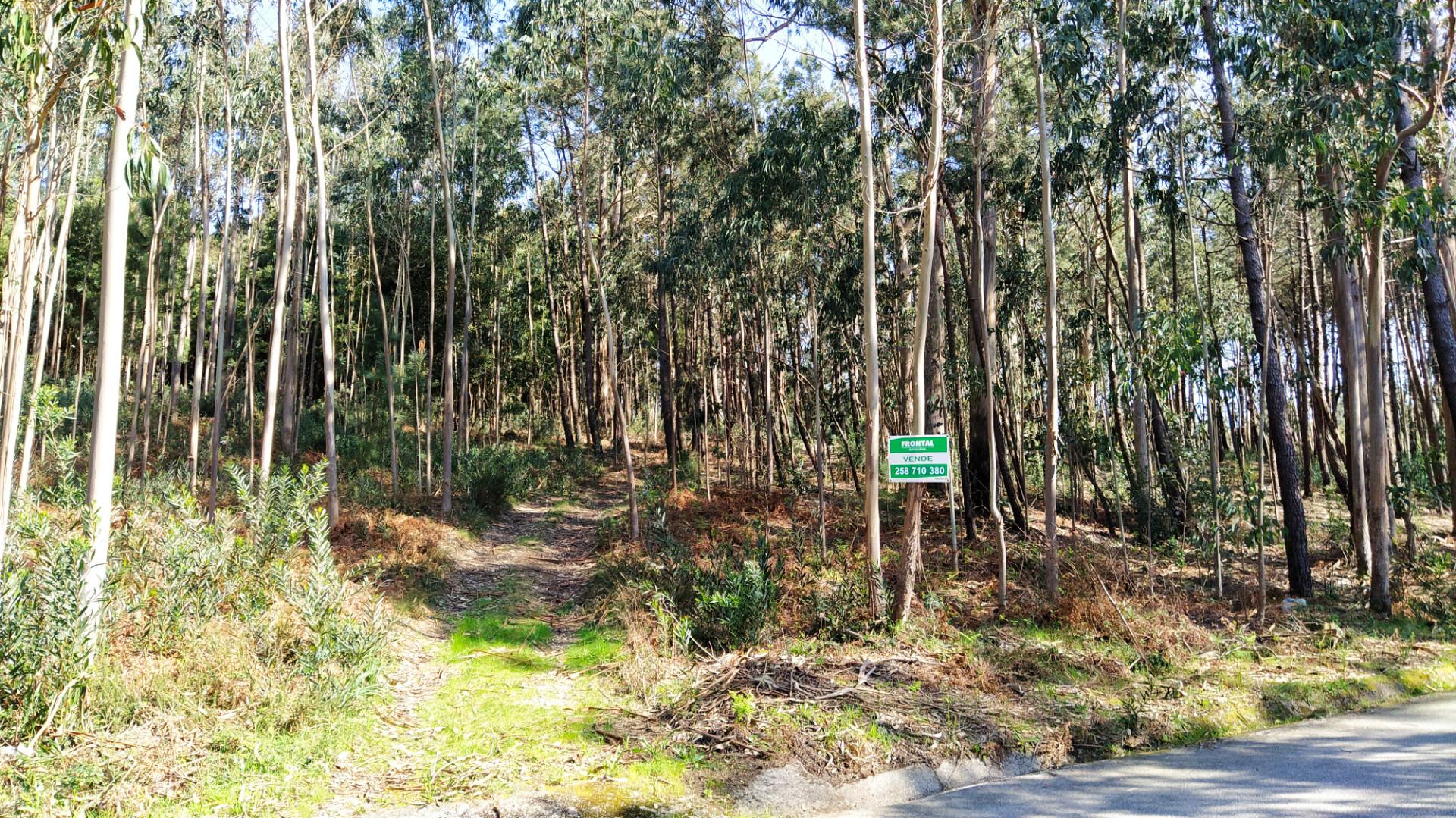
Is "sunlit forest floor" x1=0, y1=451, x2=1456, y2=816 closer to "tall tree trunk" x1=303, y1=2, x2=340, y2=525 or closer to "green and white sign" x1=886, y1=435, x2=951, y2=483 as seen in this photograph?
"tall tree trunk" x1=303, y1=2, x2=340, y2=525

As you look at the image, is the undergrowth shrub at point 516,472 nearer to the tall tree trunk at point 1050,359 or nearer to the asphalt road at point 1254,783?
the tall tree trunk at point 1050,359

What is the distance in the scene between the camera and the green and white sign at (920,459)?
23.8ft

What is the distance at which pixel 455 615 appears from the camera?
9.36 meters

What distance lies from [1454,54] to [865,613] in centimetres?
938

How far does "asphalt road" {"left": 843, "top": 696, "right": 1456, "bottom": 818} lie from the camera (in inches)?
191

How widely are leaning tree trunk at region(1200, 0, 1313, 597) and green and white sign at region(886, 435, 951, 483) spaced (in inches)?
216

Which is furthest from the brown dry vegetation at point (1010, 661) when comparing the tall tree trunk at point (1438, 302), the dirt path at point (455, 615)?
the tall tree trunk at point (1438, 302)

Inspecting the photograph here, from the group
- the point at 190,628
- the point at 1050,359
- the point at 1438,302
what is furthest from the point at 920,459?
the point at 1438,302

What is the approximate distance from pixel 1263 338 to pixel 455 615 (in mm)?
9948

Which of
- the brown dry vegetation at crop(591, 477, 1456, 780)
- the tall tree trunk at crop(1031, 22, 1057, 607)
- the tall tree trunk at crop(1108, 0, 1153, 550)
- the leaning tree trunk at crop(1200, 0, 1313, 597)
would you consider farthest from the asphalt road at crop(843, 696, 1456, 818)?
the tall tree trunk at crop(1108, 0, 1153, 550)

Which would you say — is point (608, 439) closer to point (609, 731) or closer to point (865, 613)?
point (865, 613)

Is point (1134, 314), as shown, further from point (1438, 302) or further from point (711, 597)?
point (711, 597)

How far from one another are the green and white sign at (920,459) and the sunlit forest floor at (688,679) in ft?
5.19

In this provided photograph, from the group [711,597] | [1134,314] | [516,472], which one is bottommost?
[711,597]
